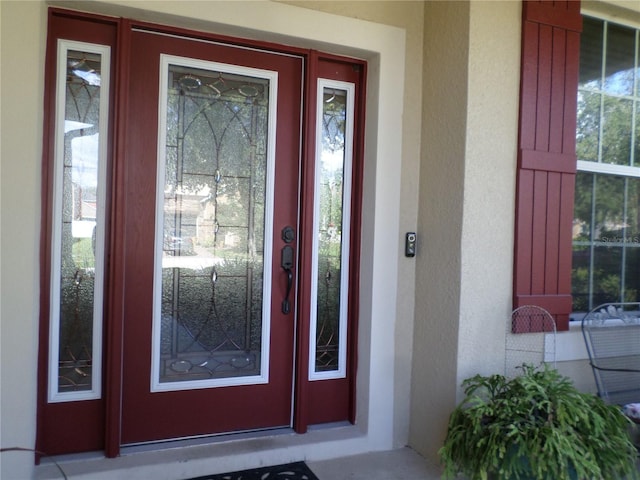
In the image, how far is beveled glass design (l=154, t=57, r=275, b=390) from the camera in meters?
2.63

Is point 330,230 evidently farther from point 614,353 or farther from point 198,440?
point 614,353

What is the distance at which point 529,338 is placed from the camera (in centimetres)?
273

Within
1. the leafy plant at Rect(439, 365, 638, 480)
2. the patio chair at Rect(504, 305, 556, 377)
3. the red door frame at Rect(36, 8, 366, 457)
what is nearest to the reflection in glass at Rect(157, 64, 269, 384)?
the red door frame at Rect(36, 8, 366, 457)

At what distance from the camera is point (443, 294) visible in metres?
2.69

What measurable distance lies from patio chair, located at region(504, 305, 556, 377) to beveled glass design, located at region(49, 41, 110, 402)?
6.96 feet

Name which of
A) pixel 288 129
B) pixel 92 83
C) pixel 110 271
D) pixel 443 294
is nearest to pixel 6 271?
pixel 110 271

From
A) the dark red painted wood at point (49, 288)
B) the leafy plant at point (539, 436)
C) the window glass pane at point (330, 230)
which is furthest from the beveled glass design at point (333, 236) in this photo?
the dark red painted wood at point (49, 288)

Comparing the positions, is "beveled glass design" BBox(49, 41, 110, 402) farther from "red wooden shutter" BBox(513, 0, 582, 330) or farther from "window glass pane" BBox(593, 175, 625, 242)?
"window glass pane" BBox(593, 175, 625, 242)

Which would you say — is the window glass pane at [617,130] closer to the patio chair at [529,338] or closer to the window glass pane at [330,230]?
the patio chair at [529,338]

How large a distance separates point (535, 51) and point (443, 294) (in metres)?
1.39

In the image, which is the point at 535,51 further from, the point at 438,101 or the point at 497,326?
the point at 497,326

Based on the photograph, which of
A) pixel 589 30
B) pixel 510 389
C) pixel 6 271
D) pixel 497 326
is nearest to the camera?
pixel 6 271

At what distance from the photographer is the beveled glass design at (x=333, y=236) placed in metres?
2.92

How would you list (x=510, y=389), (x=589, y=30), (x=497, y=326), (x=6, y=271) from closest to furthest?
(x=6, y=271) < (x=510, y=389) < (x=497, y=326) < (x=589, y=30)
